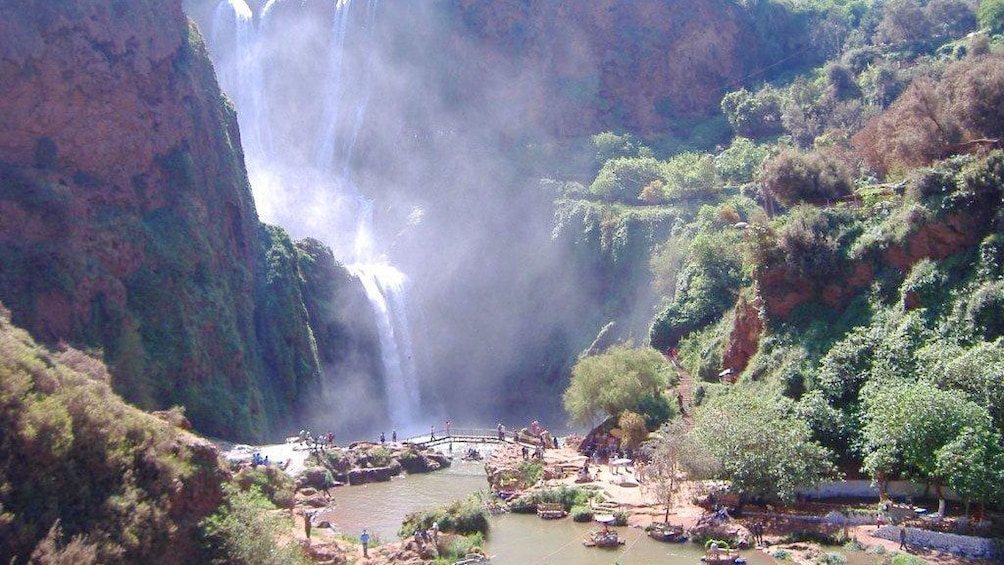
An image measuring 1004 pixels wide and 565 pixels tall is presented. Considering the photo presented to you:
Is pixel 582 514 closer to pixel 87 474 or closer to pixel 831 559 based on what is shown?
pixel 831 559

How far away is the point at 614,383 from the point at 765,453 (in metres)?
13.7

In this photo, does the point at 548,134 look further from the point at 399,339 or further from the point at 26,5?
the point at 26,5

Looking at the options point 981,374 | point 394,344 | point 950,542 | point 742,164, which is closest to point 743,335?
point 981,374

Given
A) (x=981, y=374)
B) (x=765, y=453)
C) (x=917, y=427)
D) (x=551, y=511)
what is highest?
(x=981, y=374)

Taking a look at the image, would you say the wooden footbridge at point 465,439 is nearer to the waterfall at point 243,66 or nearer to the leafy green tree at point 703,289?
the leafy green tree at point 703,289

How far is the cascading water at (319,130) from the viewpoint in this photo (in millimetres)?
76125

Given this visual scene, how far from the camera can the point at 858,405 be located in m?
27.8

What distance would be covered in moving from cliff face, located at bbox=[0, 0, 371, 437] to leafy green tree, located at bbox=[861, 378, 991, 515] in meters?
28.6

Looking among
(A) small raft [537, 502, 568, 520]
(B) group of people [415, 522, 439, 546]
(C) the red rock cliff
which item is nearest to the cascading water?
(C) the red rock cliff

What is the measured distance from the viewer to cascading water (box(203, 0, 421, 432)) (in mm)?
76125

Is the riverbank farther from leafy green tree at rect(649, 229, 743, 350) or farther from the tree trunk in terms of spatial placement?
leafy green tree at rect(649, 229, 743, 350)

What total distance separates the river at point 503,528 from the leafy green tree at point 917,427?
459 cm

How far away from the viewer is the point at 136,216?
41.3 meters

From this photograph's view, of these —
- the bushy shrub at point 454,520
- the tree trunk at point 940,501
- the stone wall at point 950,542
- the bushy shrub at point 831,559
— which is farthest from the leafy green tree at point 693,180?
the bushy shrub at point 831,559
